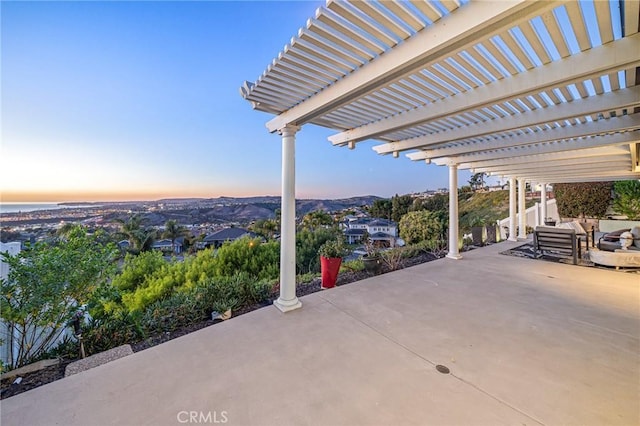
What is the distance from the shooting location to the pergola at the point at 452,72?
1.83 metres

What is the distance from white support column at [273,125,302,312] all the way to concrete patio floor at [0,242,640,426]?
289 mm

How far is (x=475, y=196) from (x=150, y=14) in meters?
25.1

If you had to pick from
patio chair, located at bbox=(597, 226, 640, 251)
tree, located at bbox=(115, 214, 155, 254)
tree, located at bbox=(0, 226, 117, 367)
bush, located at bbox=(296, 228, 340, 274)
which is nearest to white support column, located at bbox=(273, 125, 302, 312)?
tree, located at bbox=(0, 226, 117, 367)

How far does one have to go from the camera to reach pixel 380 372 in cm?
219

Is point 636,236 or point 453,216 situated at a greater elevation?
point 453,216

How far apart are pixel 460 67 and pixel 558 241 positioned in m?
6.34

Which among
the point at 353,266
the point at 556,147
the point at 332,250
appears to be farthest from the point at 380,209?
the point at 332,250

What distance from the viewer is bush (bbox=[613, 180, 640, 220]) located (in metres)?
10.5

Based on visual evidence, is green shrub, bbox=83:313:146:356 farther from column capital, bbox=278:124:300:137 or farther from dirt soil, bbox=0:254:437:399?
column capital, bbox=278:124:300:137

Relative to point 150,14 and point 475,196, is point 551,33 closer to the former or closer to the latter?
point 150,14

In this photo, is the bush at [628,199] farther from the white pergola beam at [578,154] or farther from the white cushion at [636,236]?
the white pergola beam at [578,154]

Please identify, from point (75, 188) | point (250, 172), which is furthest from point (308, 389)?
point (250, 172)

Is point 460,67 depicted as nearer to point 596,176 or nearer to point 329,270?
point 329,270

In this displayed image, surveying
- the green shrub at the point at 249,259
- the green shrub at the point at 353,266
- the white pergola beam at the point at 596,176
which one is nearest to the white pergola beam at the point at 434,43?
the green shrub at the point at 353,266
